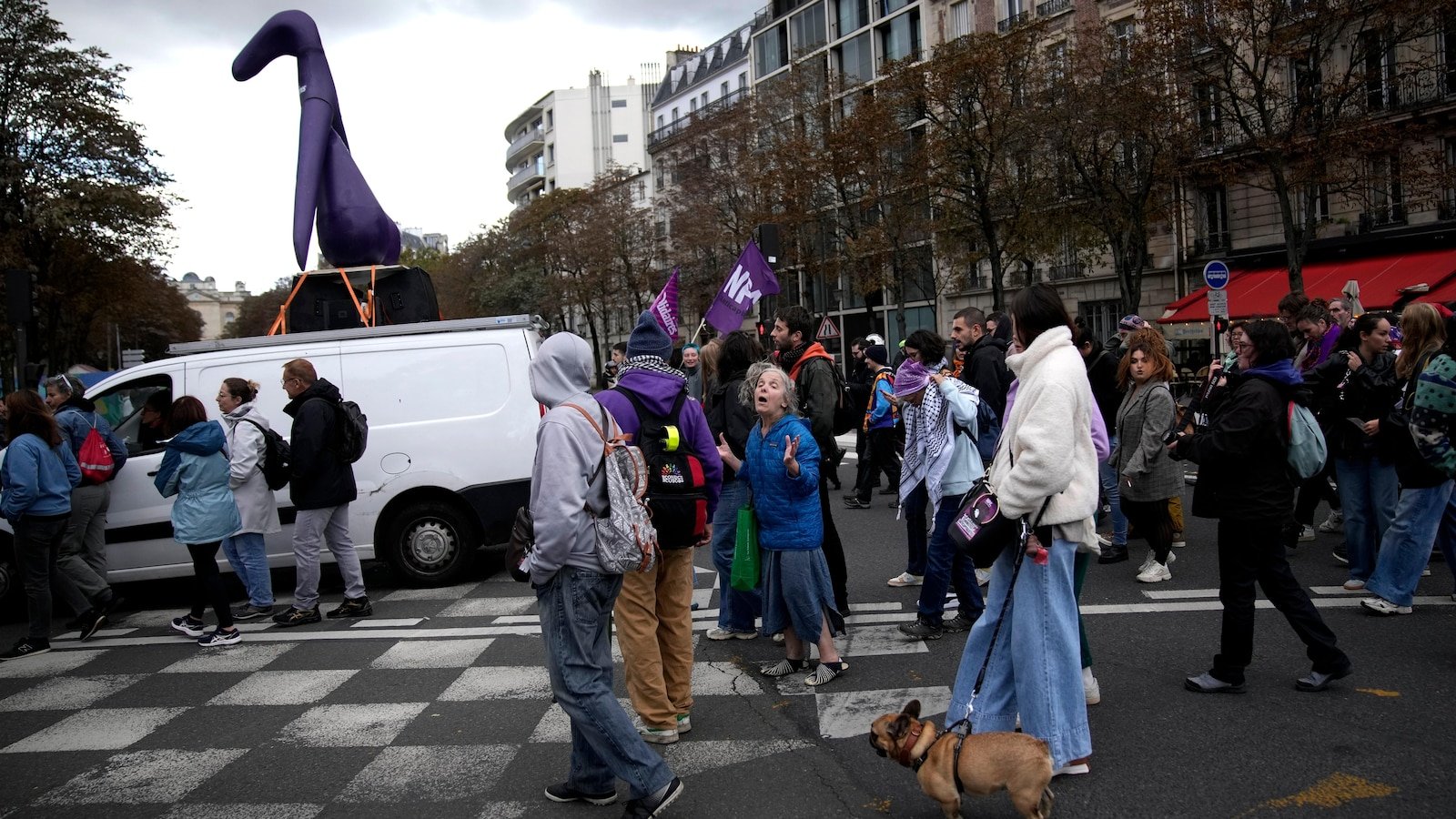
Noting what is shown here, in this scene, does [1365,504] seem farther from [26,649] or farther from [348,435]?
[26,649]

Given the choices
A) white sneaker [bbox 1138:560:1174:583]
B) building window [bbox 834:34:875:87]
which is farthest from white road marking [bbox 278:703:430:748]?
building window [bbox 834:34:875:87]

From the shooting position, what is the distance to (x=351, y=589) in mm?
7605

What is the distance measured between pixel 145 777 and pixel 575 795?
6.54ft

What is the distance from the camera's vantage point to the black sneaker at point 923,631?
609 cm

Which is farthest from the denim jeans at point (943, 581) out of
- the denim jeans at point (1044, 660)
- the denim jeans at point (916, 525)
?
the denim jeans at point (1044, 660)

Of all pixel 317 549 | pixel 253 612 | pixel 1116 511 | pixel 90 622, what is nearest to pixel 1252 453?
pixel 1116 511

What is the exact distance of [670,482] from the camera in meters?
4.40

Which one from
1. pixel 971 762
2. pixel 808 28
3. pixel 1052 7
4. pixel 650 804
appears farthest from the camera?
pixel 808 28

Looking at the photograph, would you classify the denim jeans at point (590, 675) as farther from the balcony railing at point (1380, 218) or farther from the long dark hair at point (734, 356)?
the balcony railing at point (1380, 218)

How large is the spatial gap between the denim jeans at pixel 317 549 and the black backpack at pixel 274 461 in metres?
0.28

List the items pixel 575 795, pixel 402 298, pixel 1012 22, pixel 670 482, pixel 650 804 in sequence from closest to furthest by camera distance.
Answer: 1. pixel 650 804
2. pixel 575 795
3. pixel 670 482
4. pixel 402 298
5. pixel 1012 22

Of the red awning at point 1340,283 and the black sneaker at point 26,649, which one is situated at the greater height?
the red awning at point 1340,283

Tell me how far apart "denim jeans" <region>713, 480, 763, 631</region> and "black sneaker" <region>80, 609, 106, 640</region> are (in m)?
4.37

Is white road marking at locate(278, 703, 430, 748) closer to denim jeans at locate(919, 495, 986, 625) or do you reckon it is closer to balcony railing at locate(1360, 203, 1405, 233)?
denim jeans at locate(919, 495, 986, 625)
